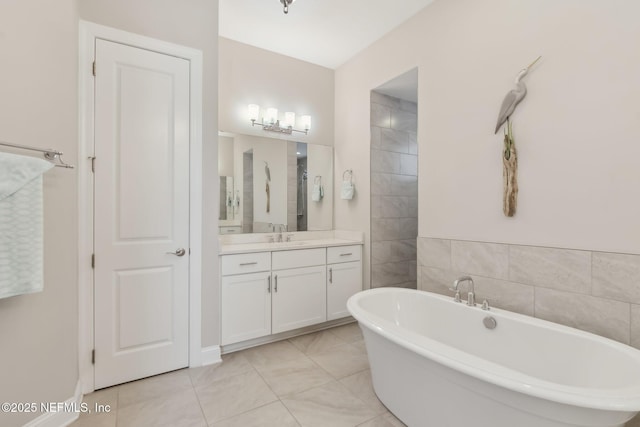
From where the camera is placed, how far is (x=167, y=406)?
5.93ft

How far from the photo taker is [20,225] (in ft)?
4.24

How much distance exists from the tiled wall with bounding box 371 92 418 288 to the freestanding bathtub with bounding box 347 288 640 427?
44.9 inches

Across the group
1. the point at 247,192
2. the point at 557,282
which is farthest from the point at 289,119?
the point at 557,282

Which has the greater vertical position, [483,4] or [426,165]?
[483,4]

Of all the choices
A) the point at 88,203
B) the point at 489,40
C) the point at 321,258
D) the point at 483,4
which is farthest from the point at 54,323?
the point at 483,4

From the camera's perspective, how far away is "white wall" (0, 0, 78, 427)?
1.33m

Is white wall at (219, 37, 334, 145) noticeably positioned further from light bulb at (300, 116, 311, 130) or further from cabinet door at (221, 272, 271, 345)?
cabinet door at (221, 272, 271, 345)

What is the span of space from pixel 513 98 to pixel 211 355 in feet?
9.52

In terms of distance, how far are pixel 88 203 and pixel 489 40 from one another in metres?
3.00

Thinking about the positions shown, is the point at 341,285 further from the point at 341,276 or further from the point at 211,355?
the point at 211,355

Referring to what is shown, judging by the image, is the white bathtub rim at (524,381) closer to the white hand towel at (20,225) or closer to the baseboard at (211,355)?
the baseboard at (211,355)

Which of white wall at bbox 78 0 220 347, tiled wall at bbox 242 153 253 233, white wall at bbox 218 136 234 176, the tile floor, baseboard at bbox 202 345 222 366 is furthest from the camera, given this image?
tiled wall at bbox 242 153 253 233

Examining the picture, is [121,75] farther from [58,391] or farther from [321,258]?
[321,258]

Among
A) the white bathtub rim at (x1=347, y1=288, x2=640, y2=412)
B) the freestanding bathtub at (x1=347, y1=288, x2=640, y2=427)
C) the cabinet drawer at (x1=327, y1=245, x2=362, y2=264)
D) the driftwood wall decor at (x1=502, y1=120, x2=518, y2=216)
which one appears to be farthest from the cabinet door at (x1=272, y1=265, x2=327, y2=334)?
the driftwood wall decor at (x1=502, y1=120, x2=518, y2=216)
